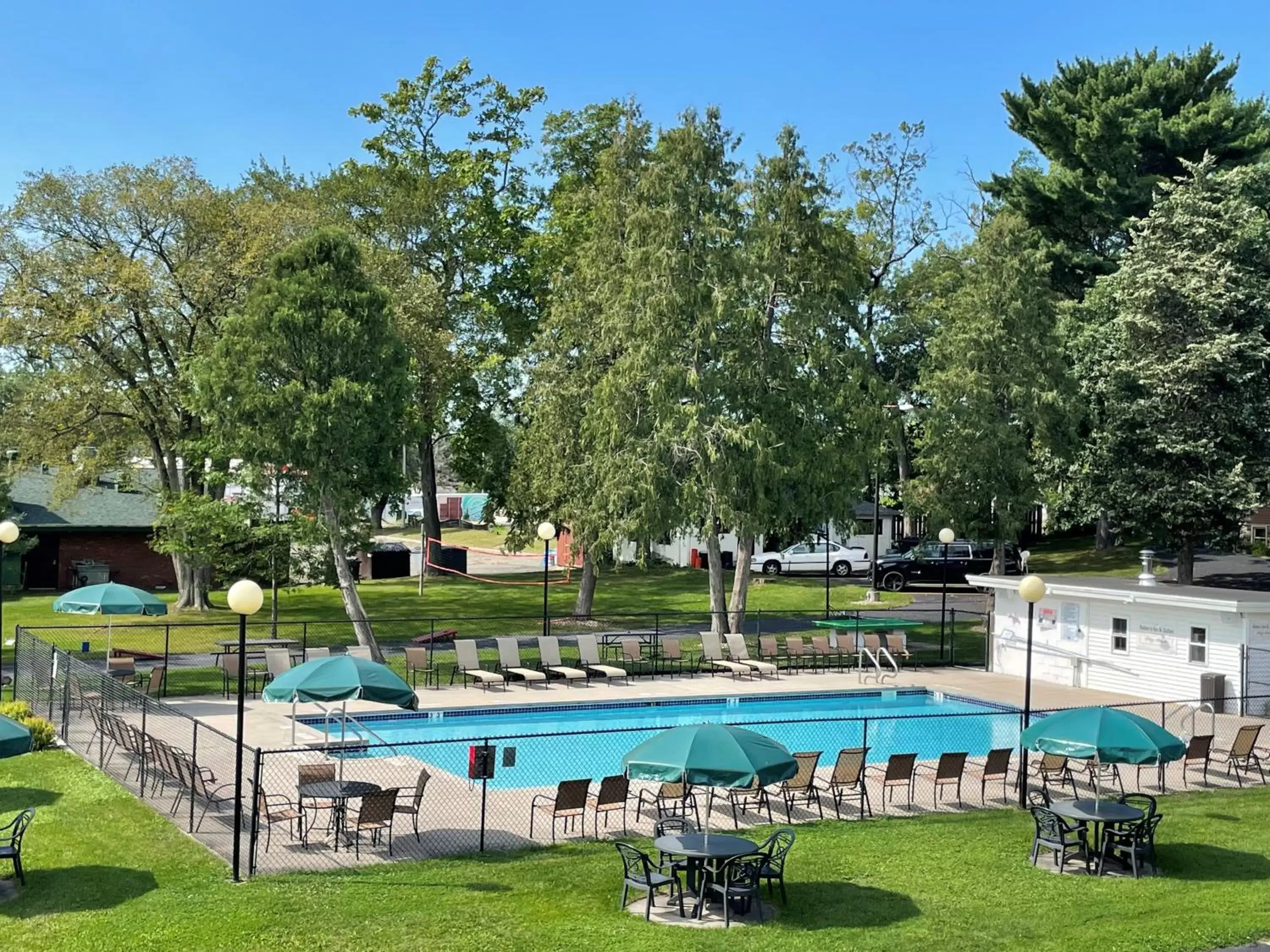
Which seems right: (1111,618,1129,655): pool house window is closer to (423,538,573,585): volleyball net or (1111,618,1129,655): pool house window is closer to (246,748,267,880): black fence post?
(246,748,267,880): black fence post

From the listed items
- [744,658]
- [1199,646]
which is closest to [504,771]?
[744,658]

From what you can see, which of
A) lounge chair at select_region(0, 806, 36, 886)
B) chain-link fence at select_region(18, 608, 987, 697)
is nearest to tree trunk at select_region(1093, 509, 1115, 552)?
chain-link fence at select_region(18, 608, 987, 697)

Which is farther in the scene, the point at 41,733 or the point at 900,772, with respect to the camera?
the point at 41,733

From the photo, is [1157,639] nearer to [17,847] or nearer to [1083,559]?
[17,847]

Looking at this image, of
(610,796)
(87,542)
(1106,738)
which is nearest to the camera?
(1106,738)

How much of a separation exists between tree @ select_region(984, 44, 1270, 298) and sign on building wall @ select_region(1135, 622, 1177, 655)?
25395 millimetres

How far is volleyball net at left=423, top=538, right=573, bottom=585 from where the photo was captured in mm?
51438

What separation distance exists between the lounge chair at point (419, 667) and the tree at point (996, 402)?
64.9 ft

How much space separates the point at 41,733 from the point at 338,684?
6872 mm

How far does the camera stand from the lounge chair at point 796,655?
106ft

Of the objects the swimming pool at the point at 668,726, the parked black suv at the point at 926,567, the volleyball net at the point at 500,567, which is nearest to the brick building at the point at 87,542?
the volleyball net at the point at 500,567

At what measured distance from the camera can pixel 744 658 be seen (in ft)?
104

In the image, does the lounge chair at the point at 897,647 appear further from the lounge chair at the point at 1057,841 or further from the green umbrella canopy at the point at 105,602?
the green umbrella canopy at the point at 105,602

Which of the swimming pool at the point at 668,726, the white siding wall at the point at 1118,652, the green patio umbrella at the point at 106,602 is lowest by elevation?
the swimming pool at the point at 668,726
